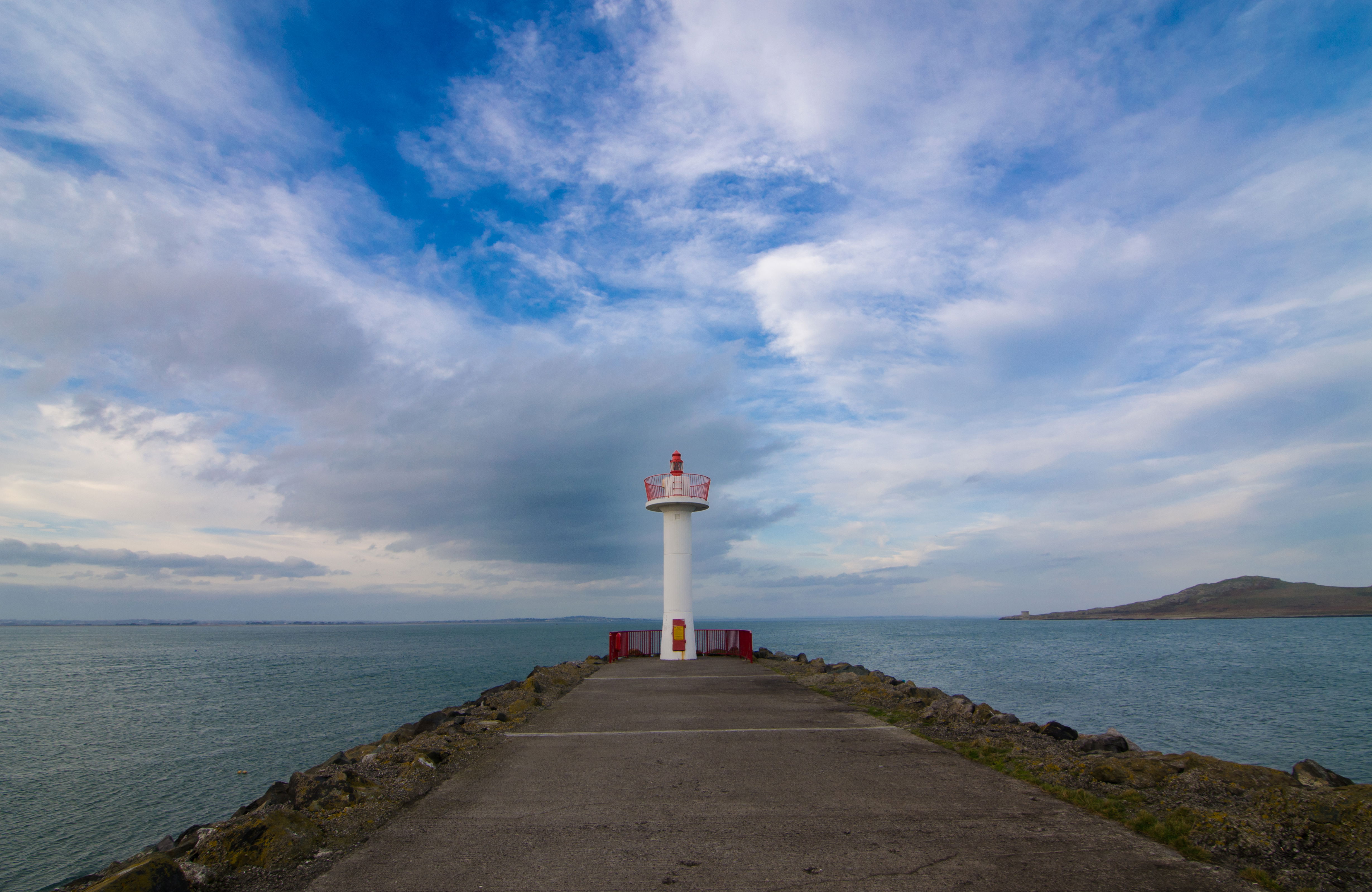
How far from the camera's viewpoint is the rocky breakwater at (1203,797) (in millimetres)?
5062

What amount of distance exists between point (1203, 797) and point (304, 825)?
26.9 feet

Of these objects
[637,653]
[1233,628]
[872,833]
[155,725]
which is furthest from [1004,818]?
[1233,628]

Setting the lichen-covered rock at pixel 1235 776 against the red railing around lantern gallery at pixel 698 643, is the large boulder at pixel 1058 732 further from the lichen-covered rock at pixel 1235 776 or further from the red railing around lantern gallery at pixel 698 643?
the red railing around lantern gallery at pixel 698 643

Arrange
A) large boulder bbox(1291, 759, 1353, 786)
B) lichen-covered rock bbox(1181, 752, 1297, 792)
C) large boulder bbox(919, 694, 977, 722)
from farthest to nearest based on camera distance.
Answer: large boulder bbox(919, 694, 977, 722)
large boulder bbox(1291, 759, 1353, 786)
lichen-covered rock bbox(1181, 752, 1297, 792)

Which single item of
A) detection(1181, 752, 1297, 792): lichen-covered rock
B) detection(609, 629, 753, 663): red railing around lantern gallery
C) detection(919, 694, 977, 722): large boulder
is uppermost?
detection(609, 629, 753, 663): red railing around lantern gallery

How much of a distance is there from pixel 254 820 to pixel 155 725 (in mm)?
26814

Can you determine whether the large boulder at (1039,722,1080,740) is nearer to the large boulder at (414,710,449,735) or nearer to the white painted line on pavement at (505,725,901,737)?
the white painted line on pavement at (505,725,901,737)

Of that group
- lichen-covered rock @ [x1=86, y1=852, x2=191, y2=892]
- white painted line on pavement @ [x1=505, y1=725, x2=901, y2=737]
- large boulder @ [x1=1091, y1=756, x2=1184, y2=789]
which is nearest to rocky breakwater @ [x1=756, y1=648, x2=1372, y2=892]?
large boulder @ [x1=1091, y1=756, x2=1184, y2=789]

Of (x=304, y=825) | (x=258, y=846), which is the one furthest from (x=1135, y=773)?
(x=258, y=846)

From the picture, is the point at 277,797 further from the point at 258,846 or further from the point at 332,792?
the point at 258,846

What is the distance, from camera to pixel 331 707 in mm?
29688

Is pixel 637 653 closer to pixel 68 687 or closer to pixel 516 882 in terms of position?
pixel 516 882

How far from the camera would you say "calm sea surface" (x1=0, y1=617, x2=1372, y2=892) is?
51.0 ft

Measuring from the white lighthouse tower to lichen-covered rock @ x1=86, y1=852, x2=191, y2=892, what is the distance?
628 inches
